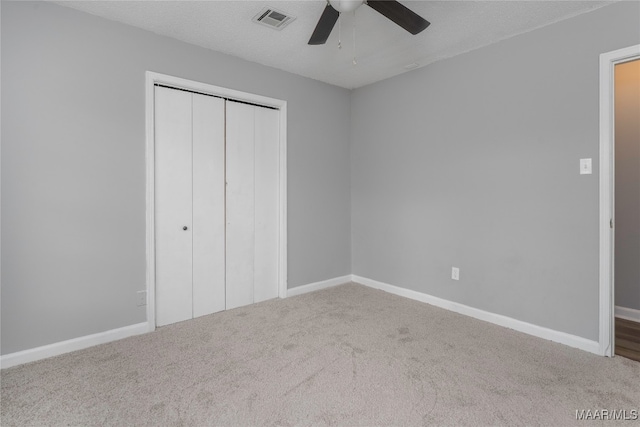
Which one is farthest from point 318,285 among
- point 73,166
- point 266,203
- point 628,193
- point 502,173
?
point 628,193

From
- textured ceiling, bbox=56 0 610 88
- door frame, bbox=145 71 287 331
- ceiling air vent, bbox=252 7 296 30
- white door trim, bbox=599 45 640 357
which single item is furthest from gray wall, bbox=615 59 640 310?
door frame, bbox=145 71 287 331

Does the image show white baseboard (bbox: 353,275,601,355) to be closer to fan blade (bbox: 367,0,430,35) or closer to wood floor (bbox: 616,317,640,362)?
wood floor (bbox: 616,317,640,362)

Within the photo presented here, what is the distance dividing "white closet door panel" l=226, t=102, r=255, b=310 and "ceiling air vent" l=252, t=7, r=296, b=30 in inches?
36.3

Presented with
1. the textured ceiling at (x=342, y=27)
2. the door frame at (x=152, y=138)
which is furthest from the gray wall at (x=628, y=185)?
the door frame at (x=152, y=138)

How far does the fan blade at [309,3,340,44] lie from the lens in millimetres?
1996

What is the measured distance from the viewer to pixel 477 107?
299cm

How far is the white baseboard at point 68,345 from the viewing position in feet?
7.12

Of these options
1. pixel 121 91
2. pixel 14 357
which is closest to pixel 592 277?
pixel 121 91

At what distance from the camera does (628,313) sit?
304cm

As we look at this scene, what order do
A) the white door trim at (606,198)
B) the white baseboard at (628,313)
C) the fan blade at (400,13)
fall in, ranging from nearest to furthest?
the fan blade at (400,13), the white door trim at (606,198), the white baseboard at (628,313)

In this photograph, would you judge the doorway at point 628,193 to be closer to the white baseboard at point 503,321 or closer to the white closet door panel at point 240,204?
the white baseboard at point 503,321

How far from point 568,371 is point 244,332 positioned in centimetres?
233

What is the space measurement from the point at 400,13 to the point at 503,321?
8.43 feet

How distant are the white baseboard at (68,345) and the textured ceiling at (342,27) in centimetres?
241
